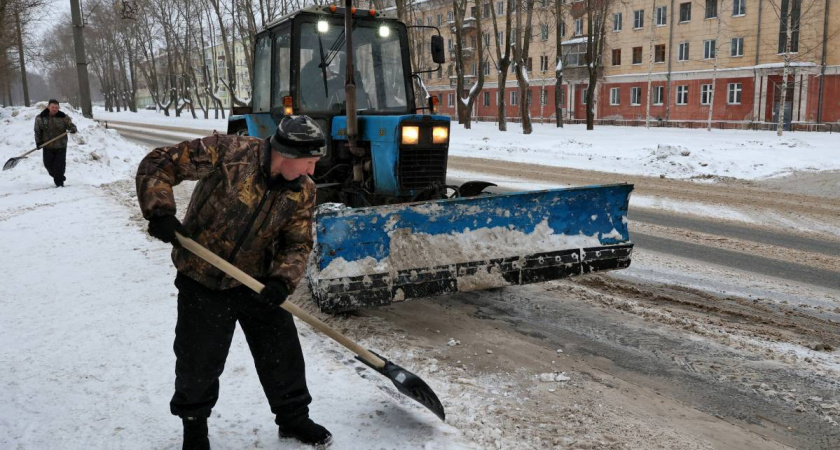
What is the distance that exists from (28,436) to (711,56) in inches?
1648

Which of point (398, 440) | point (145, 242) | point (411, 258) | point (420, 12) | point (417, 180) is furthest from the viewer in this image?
point (420, 12)

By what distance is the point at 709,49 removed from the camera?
38.6 meters

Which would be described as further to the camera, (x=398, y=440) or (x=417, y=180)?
(x=417, y=180)

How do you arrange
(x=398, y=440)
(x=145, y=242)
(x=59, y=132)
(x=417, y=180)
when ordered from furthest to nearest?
(x=59, y=132), (x=145, y=242), (x=417, y=180), (x=398, y=440)

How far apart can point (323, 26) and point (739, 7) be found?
125ft

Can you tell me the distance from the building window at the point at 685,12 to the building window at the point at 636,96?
4978 millimetres

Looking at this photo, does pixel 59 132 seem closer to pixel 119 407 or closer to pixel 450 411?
pixel 119 407

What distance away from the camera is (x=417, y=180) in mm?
5797

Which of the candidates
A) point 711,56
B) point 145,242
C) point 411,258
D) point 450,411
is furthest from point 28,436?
point 711,56

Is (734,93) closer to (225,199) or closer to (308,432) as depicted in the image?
(308,432)

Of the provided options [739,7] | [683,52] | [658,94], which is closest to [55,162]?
[739,7]

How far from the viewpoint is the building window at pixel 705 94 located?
126 feet

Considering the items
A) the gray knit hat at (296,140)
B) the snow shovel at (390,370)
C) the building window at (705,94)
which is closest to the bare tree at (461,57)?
the building window at (705,94)

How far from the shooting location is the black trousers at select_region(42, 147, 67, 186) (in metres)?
12.5
